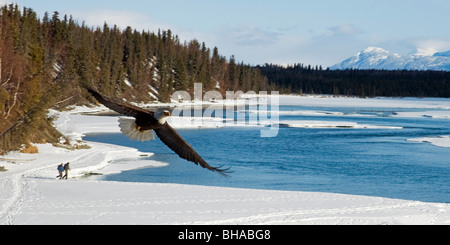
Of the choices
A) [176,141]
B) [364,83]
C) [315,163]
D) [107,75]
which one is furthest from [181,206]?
[364,83]

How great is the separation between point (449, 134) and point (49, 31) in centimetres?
6224

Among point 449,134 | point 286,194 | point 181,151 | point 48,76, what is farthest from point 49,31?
point 181,151

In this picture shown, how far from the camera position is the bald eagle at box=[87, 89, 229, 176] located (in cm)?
607

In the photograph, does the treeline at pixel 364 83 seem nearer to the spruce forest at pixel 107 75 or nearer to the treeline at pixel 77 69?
the spruce forest at pixel 107 75

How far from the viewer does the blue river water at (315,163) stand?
19672 mm

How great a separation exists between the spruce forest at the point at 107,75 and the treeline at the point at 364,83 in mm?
289

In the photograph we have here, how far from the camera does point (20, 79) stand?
81.0 ft

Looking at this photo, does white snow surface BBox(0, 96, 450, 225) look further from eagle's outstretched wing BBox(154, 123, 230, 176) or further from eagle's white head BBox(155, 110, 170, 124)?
eagle's white head BBox(155, 110, 170, 124)

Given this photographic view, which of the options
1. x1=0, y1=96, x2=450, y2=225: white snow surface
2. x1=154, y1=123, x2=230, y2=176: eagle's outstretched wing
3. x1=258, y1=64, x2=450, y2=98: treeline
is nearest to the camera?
x1=154, y1=123, x2=230, y2=176: eagle's outstretched wing

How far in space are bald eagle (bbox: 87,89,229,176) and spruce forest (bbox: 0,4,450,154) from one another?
0.58m

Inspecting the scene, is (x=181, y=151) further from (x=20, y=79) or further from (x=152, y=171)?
(x=20, y=79)

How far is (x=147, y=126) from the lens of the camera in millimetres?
6508

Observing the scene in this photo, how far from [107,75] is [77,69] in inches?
615

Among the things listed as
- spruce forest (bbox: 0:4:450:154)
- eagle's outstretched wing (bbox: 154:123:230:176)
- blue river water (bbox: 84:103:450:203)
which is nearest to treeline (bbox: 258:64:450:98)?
spruce forest (bbox: 0:4:450:154)
